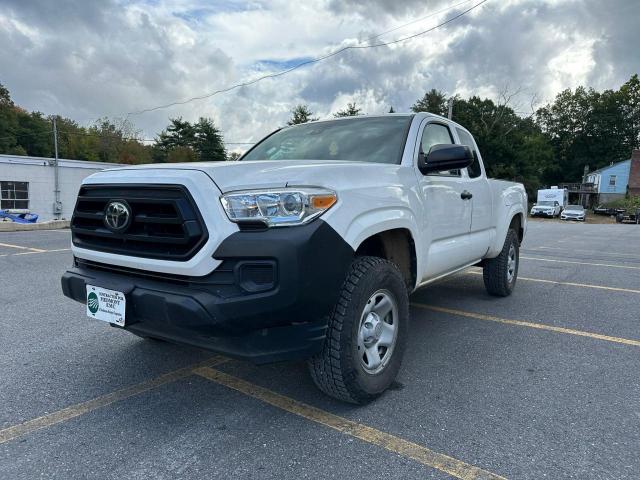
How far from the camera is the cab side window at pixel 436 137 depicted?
3883 mm

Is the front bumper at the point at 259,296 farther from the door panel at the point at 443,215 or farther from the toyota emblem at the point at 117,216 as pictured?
the door panel at the point at 443,215

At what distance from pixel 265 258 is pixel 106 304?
104 centimetres

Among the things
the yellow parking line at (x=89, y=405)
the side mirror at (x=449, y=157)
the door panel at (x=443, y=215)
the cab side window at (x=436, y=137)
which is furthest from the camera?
the cab side window at (x=436, y=137)

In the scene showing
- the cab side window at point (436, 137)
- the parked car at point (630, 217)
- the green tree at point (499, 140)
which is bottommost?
the parked car at point (630, 217)

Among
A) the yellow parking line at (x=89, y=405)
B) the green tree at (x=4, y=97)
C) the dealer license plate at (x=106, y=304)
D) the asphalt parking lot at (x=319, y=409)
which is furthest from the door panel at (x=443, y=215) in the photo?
the green tree at (x=4, y=97)

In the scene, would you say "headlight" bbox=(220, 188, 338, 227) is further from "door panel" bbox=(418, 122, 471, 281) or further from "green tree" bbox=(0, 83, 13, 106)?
"green tree" bbox=(0, 83, 13, 106)

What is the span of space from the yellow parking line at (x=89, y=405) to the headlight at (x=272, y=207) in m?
1.48

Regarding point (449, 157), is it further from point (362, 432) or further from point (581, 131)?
point (581, 131)

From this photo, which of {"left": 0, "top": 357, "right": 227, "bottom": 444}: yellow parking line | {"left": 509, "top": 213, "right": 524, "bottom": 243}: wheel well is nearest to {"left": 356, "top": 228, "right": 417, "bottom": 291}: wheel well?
{"left": 0, "top": 357, "right": 227, "bottom": 444}: yellow parking line

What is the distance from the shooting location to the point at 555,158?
72.4 m

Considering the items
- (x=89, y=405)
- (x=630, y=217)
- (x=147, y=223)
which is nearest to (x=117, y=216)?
(x=147, y=223)

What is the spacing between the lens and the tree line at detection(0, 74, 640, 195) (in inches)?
2035

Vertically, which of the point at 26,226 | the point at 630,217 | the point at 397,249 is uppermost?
the point at 397,249

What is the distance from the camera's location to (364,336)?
2.82 meters
